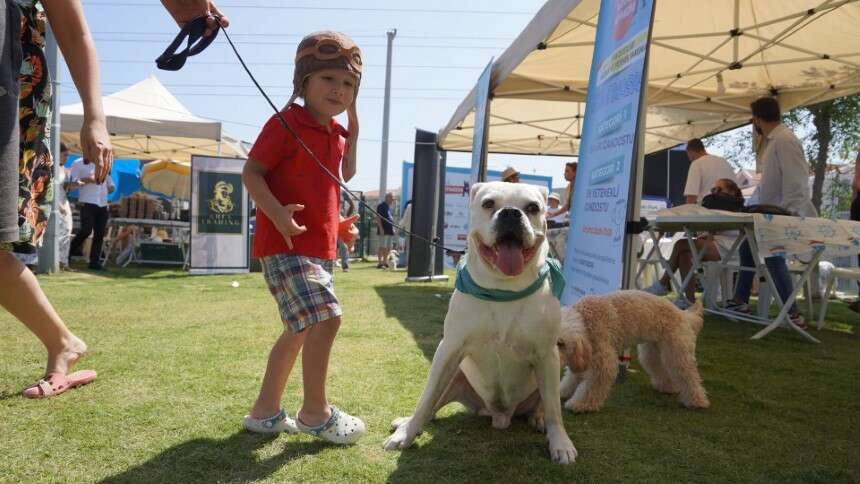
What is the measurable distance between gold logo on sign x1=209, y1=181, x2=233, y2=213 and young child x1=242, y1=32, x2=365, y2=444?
783cm

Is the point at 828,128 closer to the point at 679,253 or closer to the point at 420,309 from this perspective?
the point at 679,253

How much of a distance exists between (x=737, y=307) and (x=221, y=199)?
7739 millimetres

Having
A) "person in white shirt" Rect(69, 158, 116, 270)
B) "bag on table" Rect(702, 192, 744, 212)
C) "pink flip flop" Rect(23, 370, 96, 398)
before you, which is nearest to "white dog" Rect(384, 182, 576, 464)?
"pink flip flop" Rect(23, 370, 96, 398)

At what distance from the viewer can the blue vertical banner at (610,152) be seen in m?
2.90

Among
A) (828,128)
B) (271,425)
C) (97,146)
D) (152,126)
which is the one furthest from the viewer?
(828,128)

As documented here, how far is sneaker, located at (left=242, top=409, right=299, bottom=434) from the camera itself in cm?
205

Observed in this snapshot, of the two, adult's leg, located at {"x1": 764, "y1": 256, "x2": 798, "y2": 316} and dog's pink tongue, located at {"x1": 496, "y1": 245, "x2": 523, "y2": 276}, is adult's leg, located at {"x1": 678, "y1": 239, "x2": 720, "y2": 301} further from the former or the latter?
dog's pink tongue, located at {"x1": 496, "y1": 245, "x2": 523, "y2": 276}

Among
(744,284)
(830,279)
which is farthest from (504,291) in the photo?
(830,279)

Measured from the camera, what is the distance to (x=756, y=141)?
5758mm

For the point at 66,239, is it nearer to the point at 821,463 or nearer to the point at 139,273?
the point at 139,273

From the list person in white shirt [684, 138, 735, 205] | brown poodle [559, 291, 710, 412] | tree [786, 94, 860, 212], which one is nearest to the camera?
brown poodle [559, 291, 710, 412]

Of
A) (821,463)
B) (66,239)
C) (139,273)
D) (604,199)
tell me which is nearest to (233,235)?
(139,273)

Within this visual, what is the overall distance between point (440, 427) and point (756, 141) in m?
5.17

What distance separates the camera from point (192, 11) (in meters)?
1.98
